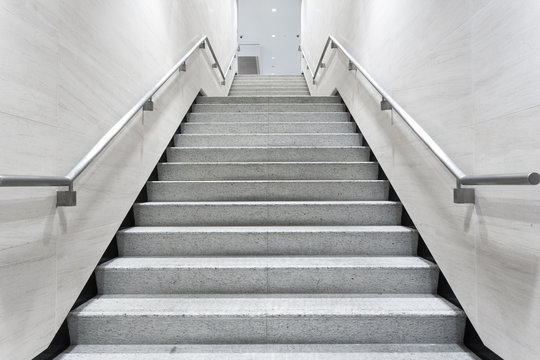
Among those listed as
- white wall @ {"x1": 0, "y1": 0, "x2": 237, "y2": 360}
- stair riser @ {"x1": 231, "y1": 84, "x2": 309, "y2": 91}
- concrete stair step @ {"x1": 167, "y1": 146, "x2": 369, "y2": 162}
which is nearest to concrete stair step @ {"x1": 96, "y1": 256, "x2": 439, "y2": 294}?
white wall @ {"x1": 0, "y1": 0, "x2": 237, "y2": 360}

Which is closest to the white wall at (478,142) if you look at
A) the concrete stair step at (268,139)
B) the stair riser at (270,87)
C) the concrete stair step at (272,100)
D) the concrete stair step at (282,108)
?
the concrete stair step at (268,139)

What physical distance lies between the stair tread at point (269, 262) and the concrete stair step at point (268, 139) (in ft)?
4.43

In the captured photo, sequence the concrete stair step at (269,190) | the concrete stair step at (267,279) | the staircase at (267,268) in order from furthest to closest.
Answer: the concrete stair step at (269,190) < the concrete stair step at (267,279) < the staircase at (267,268)

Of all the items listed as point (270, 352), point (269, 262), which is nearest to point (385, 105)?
point (269, 262)

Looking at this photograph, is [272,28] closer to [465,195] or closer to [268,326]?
[465,195]

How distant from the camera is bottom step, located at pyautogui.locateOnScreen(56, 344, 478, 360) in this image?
1.45 meters

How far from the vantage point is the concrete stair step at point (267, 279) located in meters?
1.80

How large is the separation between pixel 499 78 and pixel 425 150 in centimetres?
63

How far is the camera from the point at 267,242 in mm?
2055

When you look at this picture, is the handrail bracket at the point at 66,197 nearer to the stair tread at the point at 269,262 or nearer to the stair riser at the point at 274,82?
the stair tread at the point at 269,262

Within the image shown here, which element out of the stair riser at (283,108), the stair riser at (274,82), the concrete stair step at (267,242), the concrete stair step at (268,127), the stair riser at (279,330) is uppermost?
the stair riser at (274,82)

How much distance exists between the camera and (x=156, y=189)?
2.50m

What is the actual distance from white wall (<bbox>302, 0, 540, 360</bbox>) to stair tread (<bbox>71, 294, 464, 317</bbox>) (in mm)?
206

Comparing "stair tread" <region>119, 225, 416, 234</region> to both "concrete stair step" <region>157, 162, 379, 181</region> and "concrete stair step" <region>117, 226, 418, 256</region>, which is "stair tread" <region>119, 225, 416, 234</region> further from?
"concrete stair step" <region>157, 162, 379, 181</region>
